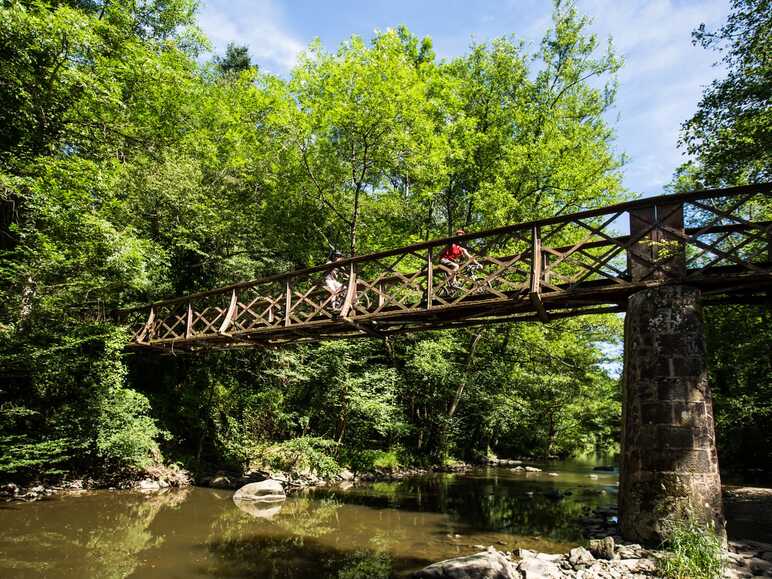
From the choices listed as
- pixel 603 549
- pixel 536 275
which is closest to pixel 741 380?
pixel 536 275

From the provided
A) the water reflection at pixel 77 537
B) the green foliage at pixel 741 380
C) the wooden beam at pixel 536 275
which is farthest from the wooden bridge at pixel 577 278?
the green foliage at pixel 741 380

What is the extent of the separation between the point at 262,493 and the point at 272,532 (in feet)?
10.4

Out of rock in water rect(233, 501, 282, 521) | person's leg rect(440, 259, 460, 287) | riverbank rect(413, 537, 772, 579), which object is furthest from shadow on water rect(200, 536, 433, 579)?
person's leg rect(440, 259, 460, 287)

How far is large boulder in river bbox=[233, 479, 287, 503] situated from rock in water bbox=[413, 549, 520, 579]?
664cm

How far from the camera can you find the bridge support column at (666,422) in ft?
20.3

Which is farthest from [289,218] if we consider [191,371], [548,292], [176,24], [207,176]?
[548,292]

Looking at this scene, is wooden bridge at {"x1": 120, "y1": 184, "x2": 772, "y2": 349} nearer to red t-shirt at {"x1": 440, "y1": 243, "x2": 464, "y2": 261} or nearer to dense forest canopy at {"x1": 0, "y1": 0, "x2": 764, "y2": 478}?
red t-shirt at {"x1": 440, "y1": 243, "x2": 464, "y2": 261}

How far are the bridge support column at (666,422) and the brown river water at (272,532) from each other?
2.02 meters

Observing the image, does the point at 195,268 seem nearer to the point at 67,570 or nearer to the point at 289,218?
the point at 289,218

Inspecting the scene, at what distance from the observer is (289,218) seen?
19.5 metres

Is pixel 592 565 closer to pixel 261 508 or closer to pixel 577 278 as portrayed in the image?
pixel 577 278

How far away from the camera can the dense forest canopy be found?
441 inches

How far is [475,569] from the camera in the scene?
555cm

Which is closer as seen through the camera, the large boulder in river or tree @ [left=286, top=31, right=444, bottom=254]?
the large boulder in river
